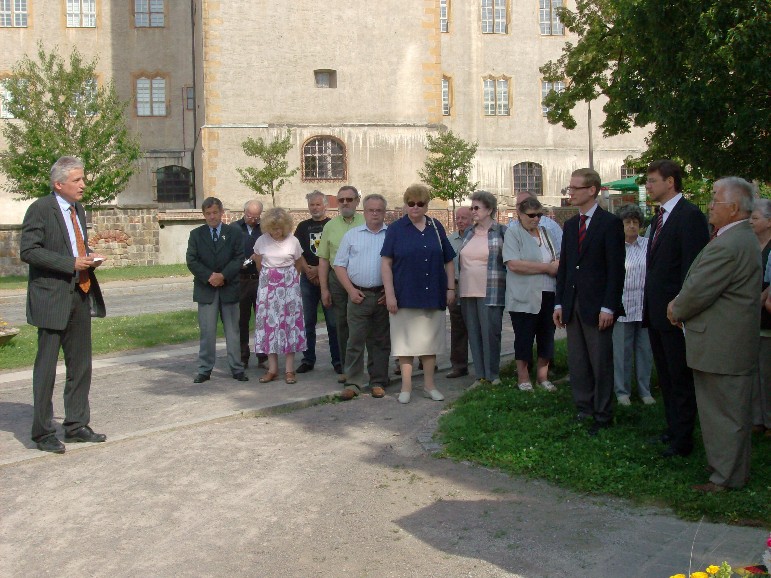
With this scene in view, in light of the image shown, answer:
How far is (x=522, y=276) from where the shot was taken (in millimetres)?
9828

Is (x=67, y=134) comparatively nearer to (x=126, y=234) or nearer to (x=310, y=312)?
(x=126, y=234)

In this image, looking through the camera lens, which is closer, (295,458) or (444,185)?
(295,458)

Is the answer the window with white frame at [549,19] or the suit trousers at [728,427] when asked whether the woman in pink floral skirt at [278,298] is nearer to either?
the suit trousers at [728,427]

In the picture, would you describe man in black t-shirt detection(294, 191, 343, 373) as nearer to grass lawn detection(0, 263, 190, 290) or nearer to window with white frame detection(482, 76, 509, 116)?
grass lawn detection(0, 263, 190, 290)

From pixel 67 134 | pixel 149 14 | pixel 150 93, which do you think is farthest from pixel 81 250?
pixel 149 14

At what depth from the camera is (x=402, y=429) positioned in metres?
8.66

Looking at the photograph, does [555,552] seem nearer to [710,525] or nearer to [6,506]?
[710,525]

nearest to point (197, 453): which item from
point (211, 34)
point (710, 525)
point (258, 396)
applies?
point (258, 396)

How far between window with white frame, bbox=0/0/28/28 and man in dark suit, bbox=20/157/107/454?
154 ft

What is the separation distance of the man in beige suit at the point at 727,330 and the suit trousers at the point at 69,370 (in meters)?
4.73

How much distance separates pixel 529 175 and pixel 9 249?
30.7 meters

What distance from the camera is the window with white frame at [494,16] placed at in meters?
56.0

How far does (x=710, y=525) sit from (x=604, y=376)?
242 centimetres

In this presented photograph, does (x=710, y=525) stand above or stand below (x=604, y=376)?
below
